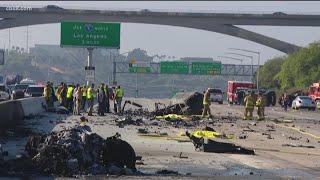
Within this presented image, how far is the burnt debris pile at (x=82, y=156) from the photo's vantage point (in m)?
13.4

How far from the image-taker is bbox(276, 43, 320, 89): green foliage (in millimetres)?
106500

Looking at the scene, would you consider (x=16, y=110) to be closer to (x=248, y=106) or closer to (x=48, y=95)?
(x=48, y=95)

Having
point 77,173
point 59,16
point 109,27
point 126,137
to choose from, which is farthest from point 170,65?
point 77,173

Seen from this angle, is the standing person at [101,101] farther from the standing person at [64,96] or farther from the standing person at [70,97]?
the standing person at [64,96]

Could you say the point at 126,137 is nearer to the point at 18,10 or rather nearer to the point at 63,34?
the point at 63,34

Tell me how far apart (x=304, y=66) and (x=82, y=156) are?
9765 cm

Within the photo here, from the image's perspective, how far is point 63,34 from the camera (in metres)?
63.5

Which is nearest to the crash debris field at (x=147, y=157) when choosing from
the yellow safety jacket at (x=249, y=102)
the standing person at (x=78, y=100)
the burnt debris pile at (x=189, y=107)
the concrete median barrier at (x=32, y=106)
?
the concrete median barrier at (x=32, y=106)

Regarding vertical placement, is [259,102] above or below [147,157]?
above

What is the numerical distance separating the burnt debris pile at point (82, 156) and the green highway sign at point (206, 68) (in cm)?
10153

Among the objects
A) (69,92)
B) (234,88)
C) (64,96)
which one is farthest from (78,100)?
(234,88)

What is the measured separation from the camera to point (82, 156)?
45.6 feet

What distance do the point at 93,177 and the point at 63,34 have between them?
51519 mm

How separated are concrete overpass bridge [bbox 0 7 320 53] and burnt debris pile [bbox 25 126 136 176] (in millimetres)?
80286
